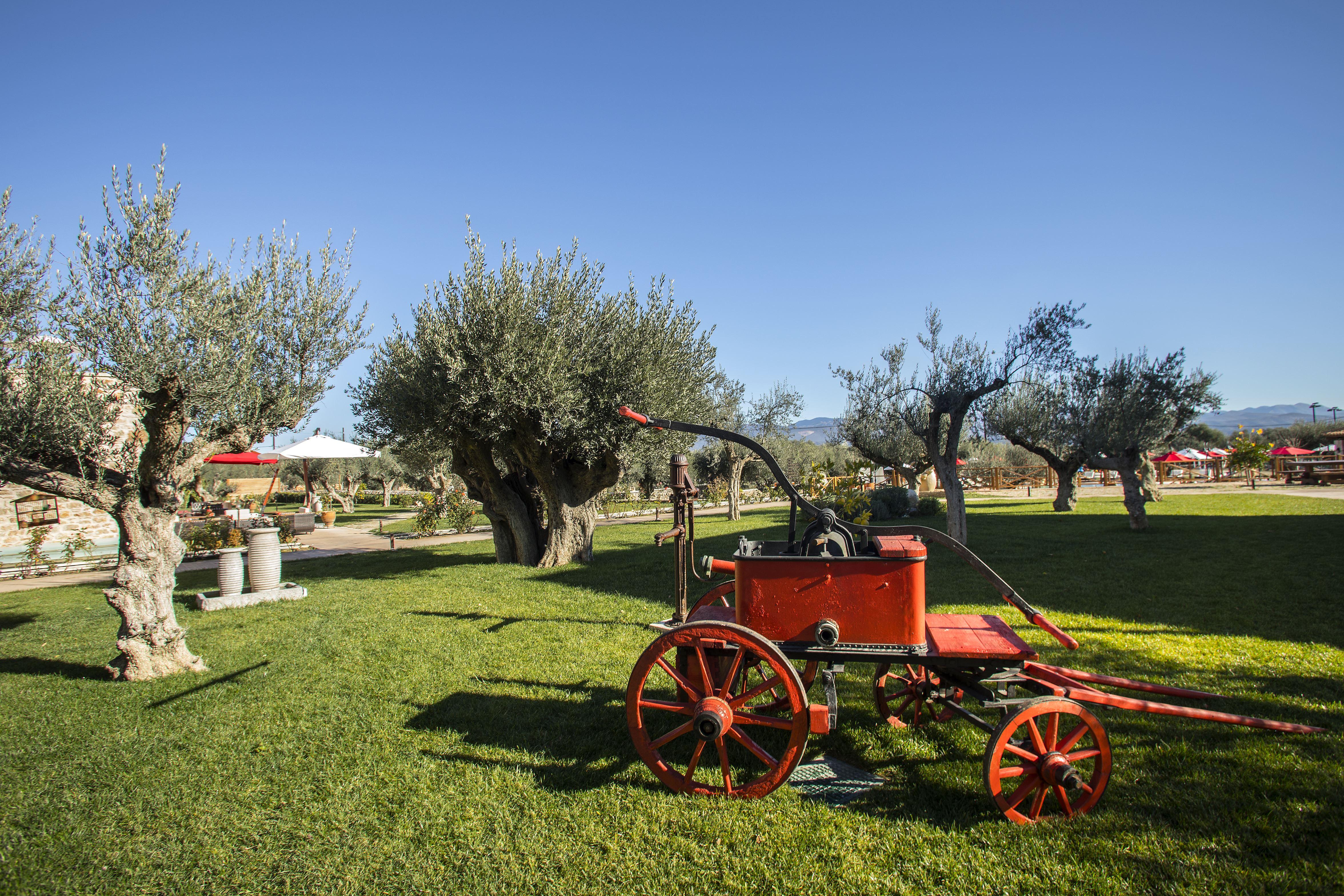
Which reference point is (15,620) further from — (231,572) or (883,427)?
(883,427)

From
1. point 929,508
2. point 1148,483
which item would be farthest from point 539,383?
point 1148,483

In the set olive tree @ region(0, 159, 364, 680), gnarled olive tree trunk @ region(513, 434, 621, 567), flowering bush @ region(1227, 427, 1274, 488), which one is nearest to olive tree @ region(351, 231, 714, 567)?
gnarled olive tree trunk @ region(513, 434, 621, 567)

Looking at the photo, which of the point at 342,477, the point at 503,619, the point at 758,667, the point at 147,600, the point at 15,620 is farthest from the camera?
the point at 342,477

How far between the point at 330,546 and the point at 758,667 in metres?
18.8

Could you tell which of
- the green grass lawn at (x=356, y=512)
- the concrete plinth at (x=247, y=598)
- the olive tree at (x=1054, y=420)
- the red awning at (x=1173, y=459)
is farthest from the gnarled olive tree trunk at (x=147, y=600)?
the red awning at (x=1173, y=459)

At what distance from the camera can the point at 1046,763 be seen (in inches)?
127

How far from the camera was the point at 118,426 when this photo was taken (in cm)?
1535

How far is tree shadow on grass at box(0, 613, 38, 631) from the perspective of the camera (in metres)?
8.94

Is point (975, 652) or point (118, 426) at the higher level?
point (118, 426)

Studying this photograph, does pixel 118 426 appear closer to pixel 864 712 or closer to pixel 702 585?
pixel 702 585

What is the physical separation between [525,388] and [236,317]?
4.71 m

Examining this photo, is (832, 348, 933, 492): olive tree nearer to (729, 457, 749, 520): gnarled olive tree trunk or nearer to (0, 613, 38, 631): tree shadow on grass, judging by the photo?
(729, 457, 749, 520): gnarled olive tree trunk

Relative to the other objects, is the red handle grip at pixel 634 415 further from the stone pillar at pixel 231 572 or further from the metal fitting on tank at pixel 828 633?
the stone pillar at pixel 231 572

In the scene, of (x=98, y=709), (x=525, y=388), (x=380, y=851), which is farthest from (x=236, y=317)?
(x=380, y=851)
